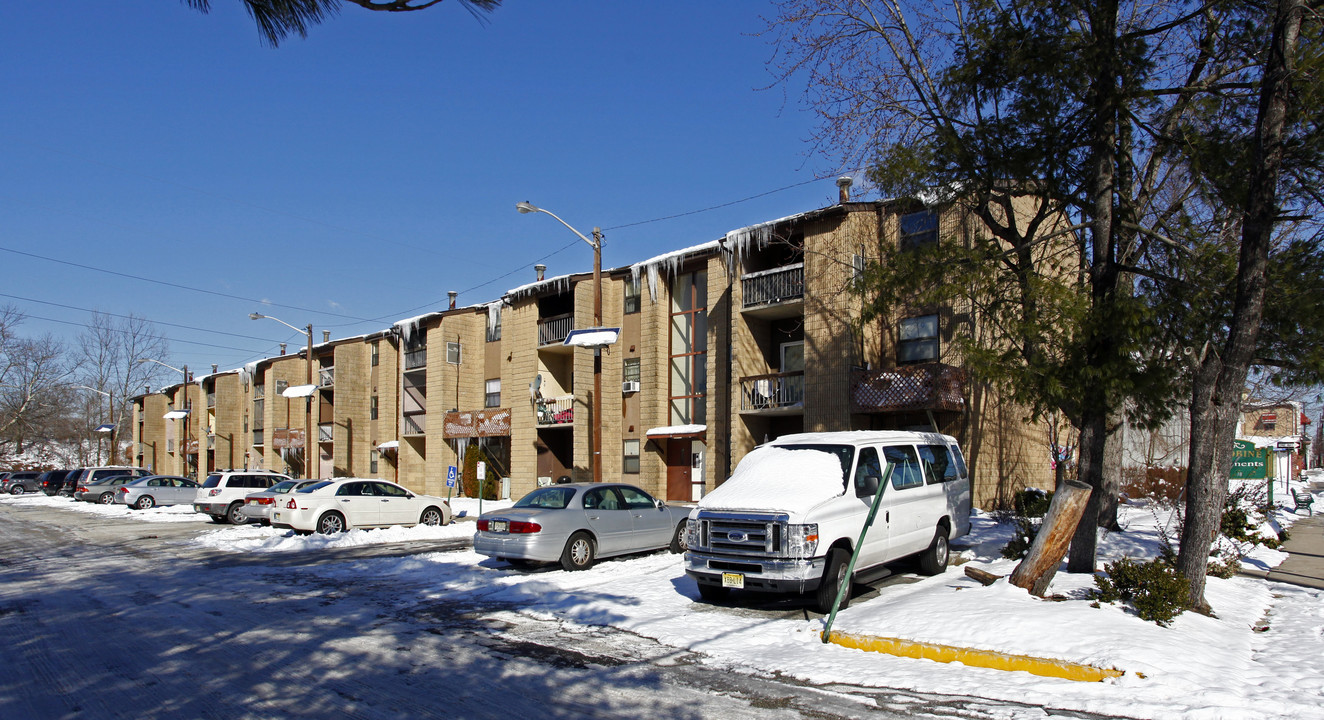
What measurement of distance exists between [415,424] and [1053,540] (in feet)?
115

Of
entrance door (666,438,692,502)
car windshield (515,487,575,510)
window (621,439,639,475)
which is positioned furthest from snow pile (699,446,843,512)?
window (621,439,639,475)

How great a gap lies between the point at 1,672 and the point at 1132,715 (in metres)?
9.35

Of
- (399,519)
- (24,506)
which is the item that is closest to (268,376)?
(24,506)

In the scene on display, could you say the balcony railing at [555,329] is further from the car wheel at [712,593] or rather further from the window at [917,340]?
the car wheel at [712,593]

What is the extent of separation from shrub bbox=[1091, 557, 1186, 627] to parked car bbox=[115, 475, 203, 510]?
3288cm

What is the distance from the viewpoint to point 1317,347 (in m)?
10.1

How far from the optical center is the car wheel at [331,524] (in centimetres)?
1925

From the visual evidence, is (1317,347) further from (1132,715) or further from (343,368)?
(343,368)

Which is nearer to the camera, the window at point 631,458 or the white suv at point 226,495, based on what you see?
the white suv at point 226,495

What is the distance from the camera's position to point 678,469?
92.9 feet

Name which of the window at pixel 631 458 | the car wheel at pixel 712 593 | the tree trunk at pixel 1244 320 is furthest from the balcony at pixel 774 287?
the tree trunk at pixel 1244 320

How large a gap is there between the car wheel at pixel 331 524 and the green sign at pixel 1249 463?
820 inches

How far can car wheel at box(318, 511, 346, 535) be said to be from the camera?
1925 cm

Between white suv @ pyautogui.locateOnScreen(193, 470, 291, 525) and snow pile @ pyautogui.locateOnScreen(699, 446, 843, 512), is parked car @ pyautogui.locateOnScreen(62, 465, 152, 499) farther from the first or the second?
snow pile @ pyautogui.locateOnScreen(699, 446, 843, 512)
